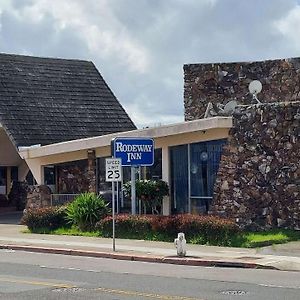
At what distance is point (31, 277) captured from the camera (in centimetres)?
1656

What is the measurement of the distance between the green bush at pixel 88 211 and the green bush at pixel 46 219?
4.13ft

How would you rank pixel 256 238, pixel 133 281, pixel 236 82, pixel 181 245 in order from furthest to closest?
pixel 236 82 → pixel 256 238 → pixel 181 245 → pixel 133 281

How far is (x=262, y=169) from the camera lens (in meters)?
25.2

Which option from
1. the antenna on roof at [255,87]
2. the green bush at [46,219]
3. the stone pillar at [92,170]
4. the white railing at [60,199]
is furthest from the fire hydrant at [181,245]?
the white railing at [60,199]

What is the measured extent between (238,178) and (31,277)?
10540mm

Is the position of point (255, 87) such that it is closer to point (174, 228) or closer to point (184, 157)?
point (184, 157)

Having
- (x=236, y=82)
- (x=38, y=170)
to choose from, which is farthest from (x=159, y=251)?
(x=236, y=82)

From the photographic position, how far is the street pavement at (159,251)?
19.2 meters

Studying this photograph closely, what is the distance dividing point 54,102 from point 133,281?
89.6 ft

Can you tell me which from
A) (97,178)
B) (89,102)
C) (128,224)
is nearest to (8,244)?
(128,224)

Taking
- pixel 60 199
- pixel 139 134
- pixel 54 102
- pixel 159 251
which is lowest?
pixel 159 251

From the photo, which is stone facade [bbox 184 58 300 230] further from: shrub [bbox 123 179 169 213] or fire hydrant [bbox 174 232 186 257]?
fire hydrant [bbox 174 232 186 257]

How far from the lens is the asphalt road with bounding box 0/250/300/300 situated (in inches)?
545

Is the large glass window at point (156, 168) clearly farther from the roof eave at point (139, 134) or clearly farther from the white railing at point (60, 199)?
the white railing at point (60, 199)
